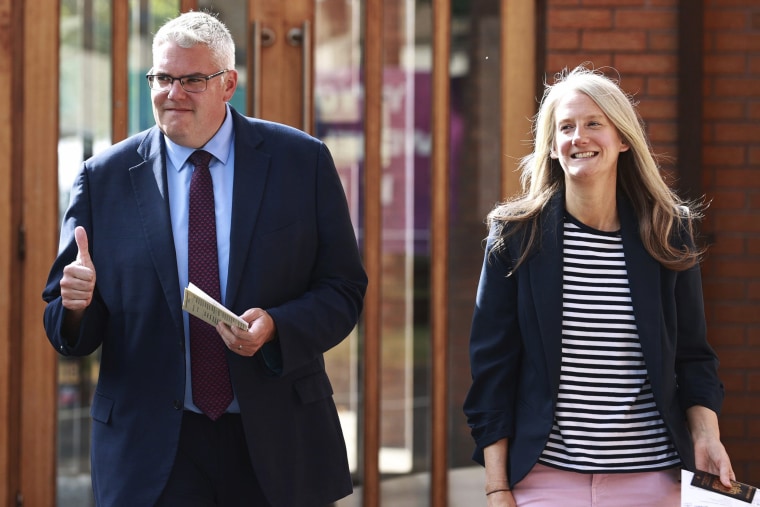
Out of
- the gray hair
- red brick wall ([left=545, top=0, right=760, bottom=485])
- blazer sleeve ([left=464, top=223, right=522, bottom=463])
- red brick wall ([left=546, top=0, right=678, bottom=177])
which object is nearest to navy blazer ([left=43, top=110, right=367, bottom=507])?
the gray hair

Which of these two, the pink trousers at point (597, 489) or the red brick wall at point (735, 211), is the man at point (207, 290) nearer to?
the pink trousers at point (597, 489)

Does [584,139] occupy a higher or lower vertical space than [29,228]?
higher

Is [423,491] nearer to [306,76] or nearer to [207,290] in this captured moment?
[306,76]

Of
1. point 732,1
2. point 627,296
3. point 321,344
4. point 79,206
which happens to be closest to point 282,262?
point 321,344

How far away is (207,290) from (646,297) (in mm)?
1125

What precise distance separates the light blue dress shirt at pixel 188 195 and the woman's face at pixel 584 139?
0.89m

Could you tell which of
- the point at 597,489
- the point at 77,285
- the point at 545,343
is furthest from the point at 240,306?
the point at 597,489

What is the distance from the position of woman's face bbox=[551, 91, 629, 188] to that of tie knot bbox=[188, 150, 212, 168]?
3.08 feet

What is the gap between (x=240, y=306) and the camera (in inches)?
121

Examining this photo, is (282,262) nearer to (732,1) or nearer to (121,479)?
Answer: (121,479)

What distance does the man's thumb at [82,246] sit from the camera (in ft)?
9.86

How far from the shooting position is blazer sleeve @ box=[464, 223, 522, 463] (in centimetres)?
306

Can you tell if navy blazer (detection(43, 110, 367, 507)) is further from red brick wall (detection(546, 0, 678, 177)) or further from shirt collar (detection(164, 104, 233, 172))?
red brick wall (detection(546, 0, 678, 177))

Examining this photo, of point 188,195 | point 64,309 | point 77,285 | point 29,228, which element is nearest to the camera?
point 77,285
